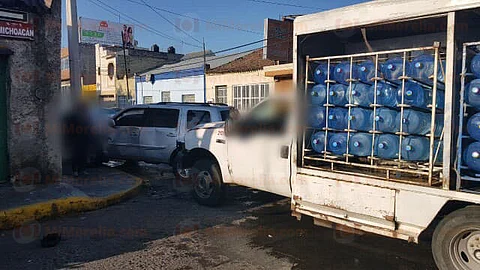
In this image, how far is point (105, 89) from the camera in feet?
113

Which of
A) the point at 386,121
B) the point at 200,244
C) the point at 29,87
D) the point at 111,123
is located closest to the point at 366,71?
the point at 386,121

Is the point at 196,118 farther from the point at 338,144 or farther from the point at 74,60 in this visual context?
the point at 338,144

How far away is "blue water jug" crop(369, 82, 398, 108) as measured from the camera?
4344mm

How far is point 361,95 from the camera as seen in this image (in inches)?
181

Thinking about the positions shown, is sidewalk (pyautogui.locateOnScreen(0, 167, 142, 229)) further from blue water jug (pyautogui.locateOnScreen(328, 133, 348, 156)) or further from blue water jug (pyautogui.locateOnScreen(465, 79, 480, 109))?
blue water jug (pyautogui.locateOnScreen(465, 79, 480, 109))

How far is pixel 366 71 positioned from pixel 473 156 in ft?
4.73

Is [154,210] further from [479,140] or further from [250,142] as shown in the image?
[479,140]

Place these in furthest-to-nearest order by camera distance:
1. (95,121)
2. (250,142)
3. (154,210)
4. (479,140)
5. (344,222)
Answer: (95,121) < (154,210) < (250,142) < (344,222) < (479,140)

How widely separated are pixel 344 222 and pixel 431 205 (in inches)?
39.3

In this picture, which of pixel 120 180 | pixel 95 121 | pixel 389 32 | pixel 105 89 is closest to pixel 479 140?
pixel 389 32

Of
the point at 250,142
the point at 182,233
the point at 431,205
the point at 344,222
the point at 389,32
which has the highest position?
the point at 389,32

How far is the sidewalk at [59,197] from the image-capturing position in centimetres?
595

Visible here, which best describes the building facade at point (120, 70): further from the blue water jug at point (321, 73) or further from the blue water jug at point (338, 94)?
the blue water jug at point (338, 94)

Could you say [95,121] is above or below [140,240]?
above
